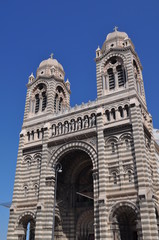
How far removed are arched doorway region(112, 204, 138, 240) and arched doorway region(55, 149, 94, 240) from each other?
449 cm

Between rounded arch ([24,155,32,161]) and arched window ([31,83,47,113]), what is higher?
arched window ([31,83,47,113])

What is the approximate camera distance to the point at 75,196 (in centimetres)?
3262

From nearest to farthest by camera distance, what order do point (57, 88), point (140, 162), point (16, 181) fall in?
1. point (140, 162)
2. point (16, 181)
3. point (57, 88)

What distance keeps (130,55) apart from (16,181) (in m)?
20.6

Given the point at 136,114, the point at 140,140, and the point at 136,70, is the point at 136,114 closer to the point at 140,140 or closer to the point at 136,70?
the point at 140,140

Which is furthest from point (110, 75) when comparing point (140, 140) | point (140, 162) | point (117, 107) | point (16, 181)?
point (16, 181)

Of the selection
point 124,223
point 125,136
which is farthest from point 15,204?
point 125,136

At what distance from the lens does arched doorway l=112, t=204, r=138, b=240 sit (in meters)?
24.1

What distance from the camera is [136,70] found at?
112 ft

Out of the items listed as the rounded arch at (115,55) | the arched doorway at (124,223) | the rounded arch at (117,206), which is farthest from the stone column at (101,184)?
the rounded arch at (115,55)

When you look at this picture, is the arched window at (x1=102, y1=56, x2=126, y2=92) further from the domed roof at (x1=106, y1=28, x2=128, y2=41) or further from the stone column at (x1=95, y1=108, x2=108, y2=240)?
the domed roof at (x1=106, y1=28, x2=128, y2=41)

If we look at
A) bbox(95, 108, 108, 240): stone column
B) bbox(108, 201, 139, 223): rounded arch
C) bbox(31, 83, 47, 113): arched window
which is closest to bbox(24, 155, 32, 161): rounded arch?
bbox(31, 83, 47, 113): arched window

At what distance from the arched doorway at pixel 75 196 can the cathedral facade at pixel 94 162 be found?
105 mm

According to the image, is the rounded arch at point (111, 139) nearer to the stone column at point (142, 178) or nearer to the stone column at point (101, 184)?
the stone column at point (101, 184)
